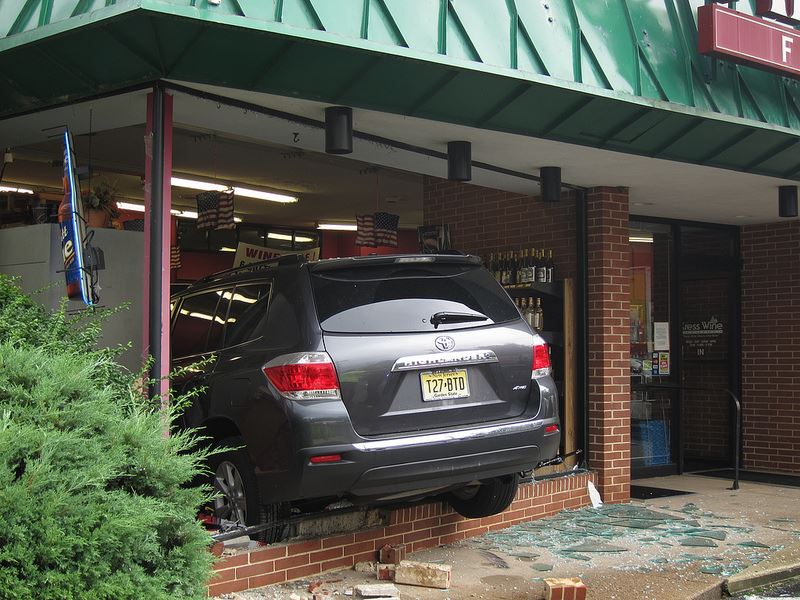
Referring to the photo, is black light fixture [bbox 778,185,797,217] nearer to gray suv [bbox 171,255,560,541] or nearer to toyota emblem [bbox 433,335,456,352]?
gray suv [bbox 171,255,560,541]

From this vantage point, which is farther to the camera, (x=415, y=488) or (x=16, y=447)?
(x=415, y=488)

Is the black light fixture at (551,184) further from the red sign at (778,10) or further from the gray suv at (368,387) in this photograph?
the gray suv at (368,387)

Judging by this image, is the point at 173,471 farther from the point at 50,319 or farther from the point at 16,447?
the point at 50,319

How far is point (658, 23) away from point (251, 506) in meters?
5.04

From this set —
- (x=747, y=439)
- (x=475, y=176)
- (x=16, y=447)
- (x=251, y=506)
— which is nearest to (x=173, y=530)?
(x=16, y=447)

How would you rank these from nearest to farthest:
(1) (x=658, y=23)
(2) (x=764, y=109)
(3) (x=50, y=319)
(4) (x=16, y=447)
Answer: (4) (x=16, y=447) < (3) (x=50, y=319) < (1) (x=658, y=23) < (2) (x=764, y=109)

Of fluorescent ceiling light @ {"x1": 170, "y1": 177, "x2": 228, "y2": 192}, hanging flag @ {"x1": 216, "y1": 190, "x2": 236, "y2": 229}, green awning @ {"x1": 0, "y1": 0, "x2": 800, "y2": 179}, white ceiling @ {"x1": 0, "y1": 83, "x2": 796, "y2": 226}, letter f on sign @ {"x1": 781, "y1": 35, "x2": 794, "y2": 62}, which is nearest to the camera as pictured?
green awning @ {"x1": 0, "y1": 0, "x2": 800, "y2": 179}

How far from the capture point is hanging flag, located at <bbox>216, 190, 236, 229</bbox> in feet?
38.5

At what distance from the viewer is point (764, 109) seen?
8453 mm

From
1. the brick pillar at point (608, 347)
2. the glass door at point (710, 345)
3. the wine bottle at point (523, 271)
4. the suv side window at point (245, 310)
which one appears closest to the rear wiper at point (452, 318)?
the suv side window at point (245, 310)

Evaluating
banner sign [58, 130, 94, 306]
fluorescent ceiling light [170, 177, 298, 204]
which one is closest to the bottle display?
banner sign [58, 130, 94, 306]

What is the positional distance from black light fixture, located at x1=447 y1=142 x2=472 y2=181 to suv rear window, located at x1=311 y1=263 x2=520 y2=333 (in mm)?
1547

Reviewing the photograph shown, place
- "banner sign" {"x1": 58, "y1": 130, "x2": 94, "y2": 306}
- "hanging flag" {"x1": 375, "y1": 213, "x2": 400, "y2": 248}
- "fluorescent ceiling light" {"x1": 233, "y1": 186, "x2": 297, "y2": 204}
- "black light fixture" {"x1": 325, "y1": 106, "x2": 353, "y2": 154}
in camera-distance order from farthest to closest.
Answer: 1. "fluorescent ceiling light" {"x1": 233, "y1": 186, "x2": 297, "y2": 204}
2. "hanging flag" {"x1": 375, "y1": 213, "x2": 400, "y2": 248}
3. "black light fixture" {"x1": 325, "y1": 106, "x2": 353, "y2": 154}
4. "banner sign" {"x1": 58, "y1": 130, "x2": 94, "y2": 306}

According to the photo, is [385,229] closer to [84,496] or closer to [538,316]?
[538,316]
